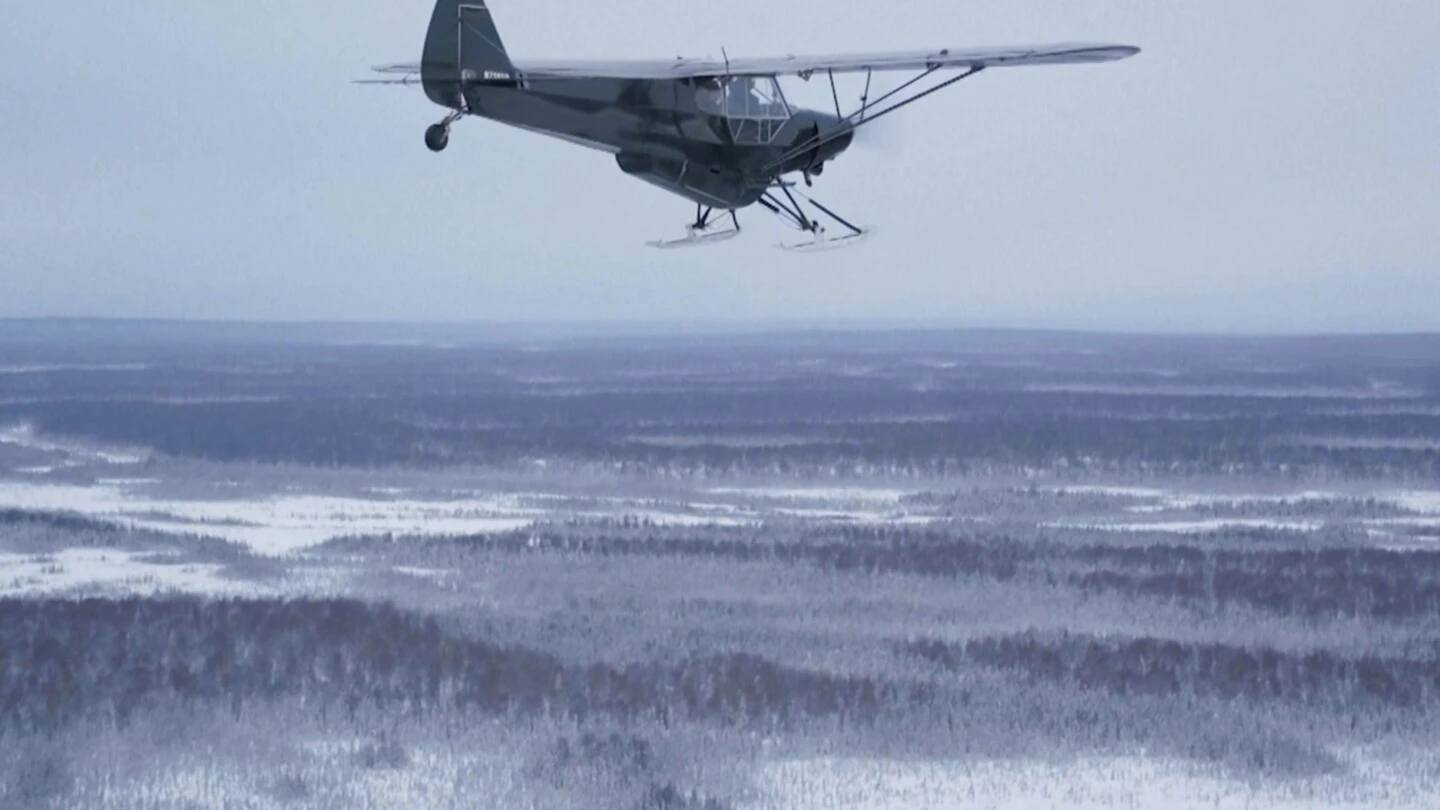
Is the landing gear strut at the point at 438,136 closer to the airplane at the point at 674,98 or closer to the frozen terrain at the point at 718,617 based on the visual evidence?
the airplane at the point at 674,98

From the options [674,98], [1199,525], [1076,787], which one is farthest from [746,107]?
[1199,525]

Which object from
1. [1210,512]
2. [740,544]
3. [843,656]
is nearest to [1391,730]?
[843,656]

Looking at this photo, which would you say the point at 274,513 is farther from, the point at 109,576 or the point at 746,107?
the point at 746,107

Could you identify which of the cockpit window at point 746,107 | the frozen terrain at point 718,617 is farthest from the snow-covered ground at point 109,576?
the cockpit window at point 746,107

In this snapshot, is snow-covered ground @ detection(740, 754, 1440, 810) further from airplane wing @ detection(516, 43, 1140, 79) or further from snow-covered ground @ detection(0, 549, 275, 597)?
snow-covered ground @ detection(0, 549, 275, 597)

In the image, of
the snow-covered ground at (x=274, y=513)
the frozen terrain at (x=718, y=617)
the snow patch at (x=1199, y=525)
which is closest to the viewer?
the frozen terrain at (x=718, y=617)

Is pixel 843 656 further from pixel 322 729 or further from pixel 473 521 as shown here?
pixel 473 521
